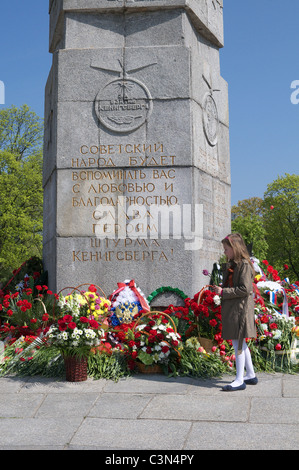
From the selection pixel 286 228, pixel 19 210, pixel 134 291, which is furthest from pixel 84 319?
pixel 286 228

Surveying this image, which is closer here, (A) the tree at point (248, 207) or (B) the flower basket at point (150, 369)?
(B) the flower basket at point (150, 369)

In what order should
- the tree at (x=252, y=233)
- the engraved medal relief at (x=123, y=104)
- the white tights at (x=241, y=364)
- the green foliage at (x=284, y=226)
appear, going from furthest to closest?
the green foliage at (x=284, y=226) → the tree at (x=252, y=233) → the engraved medal relief at (x=123, y=104) → the white tights at (x=241, y=364)

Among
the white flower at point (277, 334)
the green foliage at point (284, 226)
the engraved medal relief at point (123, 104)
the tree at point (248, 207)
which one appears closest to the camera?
the white flower at point (277, 334)

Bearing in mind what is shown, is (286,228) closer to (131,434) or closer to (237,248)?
(237,248)

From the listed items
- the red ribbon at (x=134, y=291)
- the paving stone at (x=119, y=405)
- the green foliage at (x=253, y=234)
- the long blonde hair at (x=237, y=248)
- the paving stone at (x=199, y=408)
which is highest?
the green foliage at (x=253, y=234)

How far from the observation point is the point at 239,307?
542 centimetres

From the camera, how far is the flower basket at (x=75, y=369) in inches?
221

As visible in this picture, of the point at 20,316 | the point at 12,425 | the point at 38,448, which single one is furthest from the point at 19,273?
the point at 38,448

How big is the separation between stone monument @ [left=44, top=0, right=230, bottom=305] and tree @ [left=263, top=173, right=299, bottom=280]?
25201 millimetres

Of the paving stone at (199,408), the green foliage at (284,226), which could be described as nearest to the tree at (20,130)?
the green foliage at (284,226)

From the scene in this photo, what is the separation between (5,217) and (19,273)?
17357 millimetres

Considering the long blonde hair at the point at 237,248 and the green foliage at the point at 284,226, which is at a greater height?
the green foliage at the point at 284,226

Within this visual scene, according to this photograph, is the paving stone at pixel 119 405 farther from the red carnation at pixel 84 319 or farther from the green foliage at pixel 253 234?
the green foliage at pixel 253 234

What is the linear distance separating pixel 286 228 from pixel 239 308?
28348 millimetres
